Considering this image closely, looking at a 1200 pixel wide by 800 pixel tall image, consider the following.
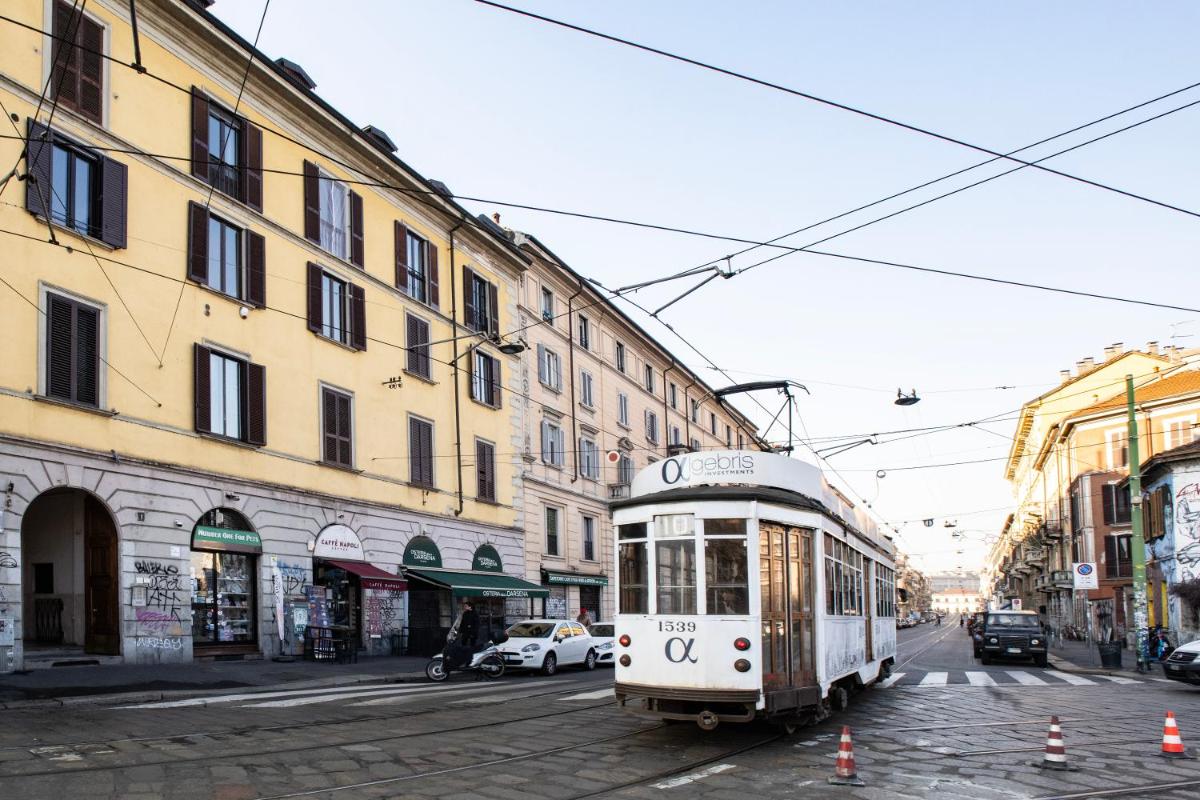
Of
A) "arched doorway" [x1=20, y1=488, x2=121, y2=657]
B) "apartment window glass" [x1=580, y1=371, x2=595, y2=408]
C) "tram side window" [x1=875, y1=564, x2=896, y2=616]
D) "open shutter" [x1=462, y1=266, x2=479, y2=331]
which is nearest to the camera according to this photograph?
"tram side window" [x1=875, y1=564, x2=896, y2=616]

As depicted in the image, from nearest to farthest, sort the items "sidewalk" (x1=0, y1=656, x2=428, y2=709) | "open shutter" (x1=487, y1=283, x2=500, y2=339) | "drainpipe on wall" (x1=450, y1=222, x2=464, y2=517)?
"sidewalk" (x1=0, y1=656, x2=428, y2=709) → "drainpipe on wall" (x1=450, y1=222, x2=464, y2=517) → "open shutter" (x1=487, y1=283, x2=500, y2=339)

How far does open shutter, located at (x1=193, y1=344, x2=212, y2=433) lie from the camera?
2056 centimetres

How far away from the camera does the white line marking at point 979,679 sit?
786 inches

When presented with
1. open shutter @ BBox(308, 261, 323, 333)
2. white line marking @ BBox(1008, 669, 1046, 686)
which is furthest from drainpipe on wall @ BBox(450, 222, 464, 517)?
white line marking @ BBox(1008, 669, 1046, 686)

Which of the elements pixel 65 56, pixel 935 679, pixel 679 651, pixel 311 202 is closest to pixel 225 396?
pixel 311 202

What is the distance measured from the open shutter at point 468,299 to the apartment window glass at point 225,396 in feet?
34.6

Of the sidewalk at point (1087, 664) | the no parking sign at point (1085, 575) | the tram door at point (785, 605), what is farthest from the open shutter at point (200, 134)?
the sidewalk at point (1087, 664)

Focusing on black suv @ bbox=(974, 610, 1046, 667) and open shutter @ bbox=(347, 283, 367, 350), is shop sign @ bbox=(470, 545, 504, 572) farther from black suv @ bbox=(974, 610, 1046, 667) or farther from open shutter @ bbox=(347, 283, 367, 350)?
black suv @ bbox=(974, 610, 1046, 667)

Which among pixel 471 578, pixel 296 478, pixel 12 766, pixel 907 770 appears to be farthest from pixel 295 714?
pixel 471 578

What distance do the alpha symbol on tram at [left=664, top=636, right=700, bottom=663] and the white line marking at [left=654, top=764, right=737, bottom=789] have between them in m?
1.31

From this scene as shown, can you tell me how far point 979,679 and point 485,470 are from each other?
16.3 metres

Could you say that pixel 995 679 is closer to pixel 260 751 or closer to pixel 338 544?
pixel 338 544

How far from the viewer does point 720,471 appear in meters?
11.2

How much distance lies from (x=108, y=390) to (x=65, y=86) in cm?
536
